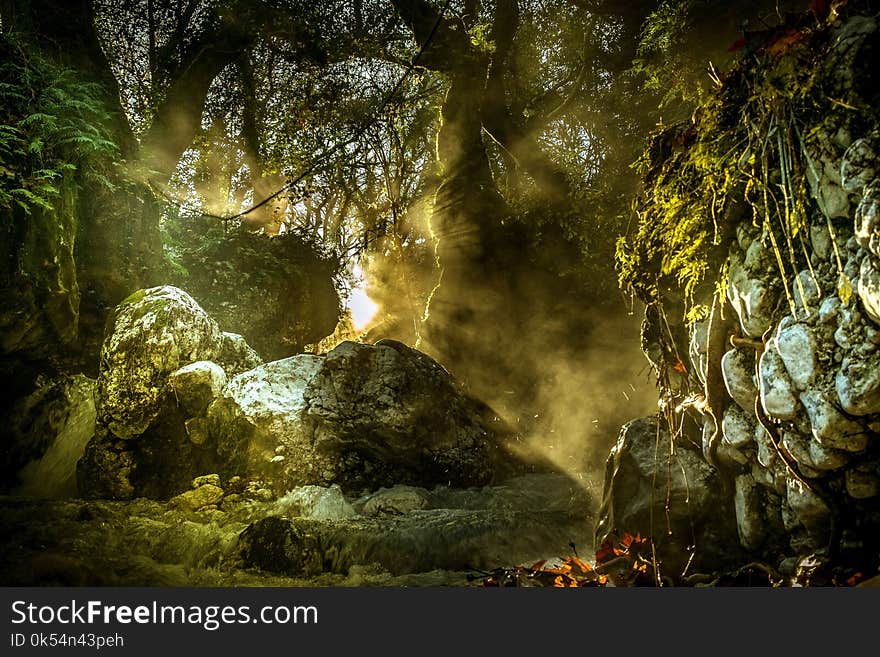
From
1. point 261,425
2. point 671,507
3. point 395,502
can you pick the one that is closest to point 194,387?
point 261,425

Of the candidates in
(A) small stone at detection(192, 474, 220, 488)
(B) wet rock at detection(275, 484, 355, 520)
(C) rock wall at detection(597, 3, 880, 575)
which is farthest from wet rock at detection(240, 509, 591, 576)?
(C) rock wall at detection(597, 3, 880, 575)

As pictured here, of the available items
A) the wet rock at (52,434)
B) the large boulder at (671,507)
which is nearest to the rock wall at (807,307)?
the large boulder at (671,507)

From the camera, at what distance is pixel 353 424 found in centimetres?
557

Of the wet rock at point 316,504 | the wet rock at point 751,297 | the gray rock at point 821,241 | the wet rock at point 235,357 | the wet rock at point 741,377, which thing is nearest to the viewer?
the gray rock at point 821,241

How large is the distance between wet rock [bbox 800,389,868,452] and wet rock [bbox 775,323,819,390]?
0.20ft

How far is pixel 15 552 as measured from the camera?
267cm

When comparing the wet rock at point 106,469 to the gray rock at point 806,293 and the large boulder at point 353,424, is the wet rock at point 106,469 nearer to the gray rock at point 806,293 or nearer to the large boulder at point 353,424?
the large boulder at point 353,424

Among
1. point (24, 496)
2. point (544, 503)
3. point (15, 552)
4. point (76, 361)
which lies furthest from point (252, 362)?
point (544, 503)

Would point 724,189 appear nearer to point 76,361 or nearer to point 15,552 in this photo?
point 15,552

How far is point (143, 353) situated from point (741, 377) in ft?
18.8

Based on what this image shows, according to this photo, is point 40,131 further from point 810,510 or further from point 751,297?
point 810,510

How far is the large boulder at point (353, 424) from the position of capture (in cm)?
524

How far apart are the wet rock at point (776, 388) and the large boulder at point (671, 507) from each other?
28.1 inches

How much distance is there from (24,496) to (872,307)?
6.35 metres
